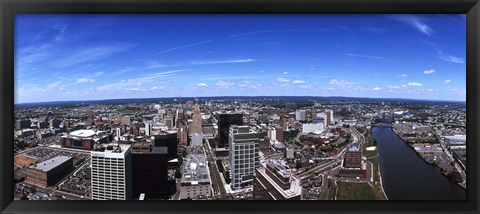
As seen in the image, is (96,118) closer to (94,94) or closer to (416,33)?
(94,94)

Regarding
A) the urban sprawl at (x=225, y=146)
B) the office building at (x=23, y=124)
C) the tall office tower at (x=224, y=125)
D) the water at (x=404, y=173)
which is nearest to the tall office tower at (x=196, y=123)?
the urban sprawl at (x=225, y=146)

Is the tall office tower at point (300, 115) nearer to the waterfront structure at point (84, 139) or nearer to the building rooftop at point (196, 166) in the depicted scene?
the building rooftop at point (196, 166)

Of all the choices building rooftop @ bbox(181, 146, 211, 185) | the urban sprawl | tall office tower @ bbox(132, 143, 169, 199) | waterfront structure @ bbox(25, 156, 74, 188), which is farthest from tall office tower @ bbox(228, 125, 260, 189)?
waterfront structure @ bbox(25, 156, 74, 188)

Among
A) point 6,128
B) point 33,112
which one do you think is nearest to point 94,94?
point 33,112

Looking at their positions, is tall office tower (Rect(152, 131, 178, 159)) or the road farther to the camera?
tall office tower (Rect(152, 131, 178, 159))

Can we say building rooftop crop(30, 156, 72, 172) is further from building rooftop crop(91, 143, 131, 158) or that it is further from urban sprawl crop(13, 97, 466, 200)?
building rooftop crop(91, 143, 131, 158)
